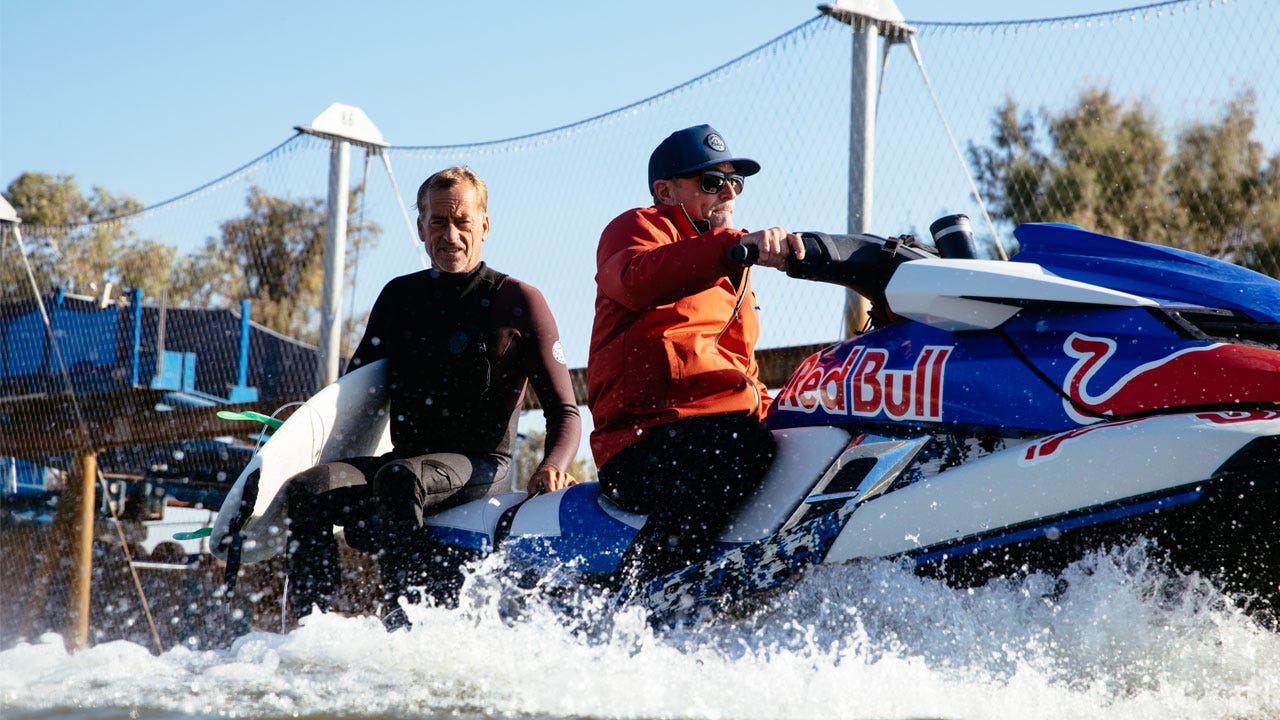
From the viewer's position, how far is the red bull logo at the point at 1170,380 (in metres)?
1.88

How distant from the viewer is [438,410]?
315cm

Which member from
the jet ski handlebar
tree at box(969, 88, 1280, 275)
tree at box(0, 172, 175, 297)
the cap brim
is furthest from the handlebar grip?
tree at box(0, 172, 175, 297)

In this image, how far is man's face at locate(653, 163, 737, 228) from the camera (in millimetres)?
2793

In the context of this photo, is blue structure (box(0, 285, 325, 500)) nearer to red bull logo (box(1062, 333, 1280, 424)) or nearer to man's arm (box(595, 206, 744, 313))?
man's arm (box(595, 206, 744, 313))

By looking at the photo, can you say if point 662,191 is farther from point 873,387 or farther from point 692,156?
point 873,387

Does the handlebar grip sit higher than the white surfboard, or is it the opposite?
the handlebar grip

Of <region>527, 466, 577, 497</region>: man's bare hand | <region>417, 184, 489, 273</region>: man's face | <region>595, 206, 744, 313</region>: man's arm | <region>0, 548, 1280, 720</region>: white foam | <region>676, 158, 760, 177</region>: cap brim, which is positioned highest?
<region>676, 158, 760, 177</region>: cap brim

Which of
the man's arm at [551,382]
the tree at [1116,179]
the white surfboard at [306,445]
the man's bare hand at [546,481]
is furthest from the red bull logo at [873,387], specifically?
the tree at [1116,179]

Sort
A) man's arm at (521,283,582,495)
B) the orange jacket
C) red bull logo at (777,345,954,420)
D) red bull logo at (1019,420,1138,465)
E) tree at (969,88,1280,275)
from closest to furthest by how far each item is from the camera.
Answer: red bull logo at (1019,420,1138,465) → red bull logo at (777,345,954,420) → the orange jacket → man's arm at (521,283,582,495) → tree at (969,88,1280,275)

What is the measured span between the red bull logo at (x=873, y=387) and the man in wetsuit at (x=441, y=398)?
78 cm

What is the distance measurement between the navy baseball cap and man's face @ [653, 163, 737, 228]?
0.02 m

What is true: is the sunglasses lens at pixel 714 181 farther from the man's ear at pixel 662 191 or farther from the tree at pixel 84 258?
the tree at pixel 84 258

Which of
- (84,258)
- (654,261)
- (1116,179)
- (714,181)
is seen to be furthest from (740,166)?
(84,258)

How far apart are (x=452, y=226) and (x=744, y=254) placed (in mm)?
1170
